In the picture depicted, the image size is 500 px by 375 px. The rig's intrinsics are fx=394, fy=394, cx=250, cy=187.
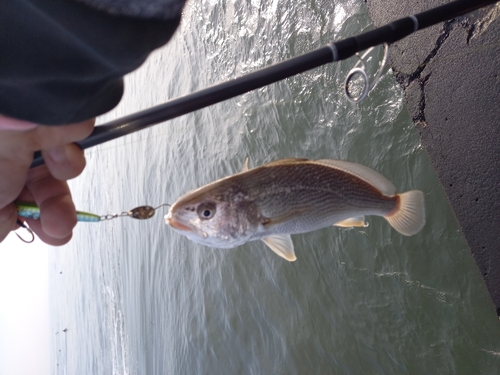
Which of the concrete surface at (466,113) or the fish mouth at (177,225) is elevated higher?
the concrete surface at (466,113)

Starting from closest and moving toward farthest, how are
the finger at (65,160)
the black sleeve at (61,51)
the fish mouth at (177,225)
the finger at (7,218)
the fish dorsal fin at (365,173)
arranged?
the black sleeve at (61,51)
the fish mouth at (177,225)
the fish dorsal fin at (365,173)
the finger at (65,160)
the finger at (7,218)

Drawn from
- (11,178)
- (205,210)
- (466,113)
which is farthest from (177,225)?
(466,113)

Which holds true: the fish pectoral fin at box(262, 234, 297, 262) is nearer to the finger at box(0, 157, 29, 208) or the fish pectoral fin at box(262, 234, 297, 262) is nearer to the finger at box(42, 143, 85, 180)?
the finger at box(42, 143, 85, 180)

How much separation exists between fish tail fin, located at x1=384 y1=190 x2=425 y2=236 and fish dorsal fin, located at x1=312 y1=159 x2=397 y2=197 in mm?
60

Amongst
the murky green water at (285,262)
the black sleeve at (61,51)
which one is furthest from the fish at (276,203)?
the murky green water at (285,262)

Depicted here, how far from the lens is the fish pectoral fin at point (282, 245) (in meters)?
1.62

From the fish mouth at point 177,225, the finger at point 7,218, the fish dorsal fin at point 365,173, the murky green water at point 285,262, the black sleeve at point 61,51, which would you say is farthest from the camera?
the murky green water at point 285,262

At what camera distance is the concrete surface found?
8.56 ft

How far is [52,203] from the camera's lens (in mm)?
1998

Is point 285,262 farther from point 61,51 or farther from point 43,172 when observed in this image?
point 61,51

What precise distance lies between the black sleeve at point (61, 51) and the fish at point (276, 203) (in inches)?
22.0

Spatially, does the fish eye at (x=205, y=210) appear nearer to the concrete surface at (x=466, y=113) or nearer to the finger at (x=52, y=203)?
the finger at (x=52, y=203)

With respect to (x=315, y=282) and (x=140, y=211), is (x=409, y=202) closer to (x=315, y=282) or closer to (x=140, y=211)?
(x=140, y=211)

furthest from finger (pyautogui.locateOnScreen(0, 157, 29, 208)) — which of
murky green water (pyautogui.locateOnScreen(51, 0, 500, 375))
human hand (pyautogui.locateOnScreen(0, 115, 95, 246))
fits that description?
murky green water (pyautogui.locateOnScreen(51, 0, 500, 375))
